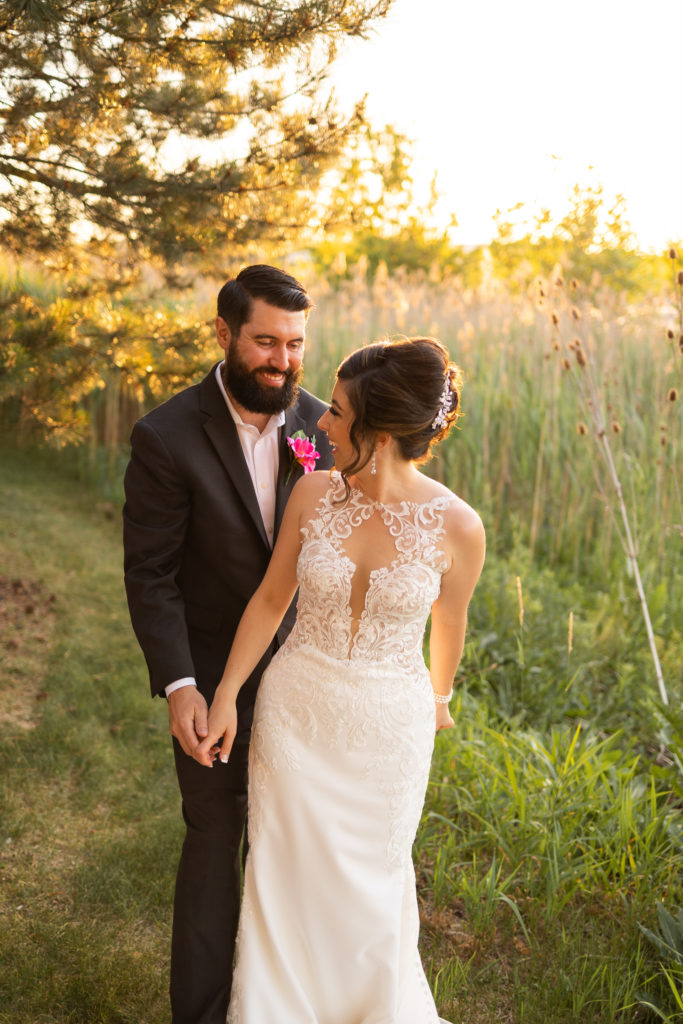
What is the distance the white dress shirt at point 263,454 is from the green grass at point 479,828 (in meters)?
1.45

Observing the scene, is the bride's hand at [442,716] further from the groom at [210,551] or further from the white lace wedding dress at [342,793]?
the groom at [210,551]

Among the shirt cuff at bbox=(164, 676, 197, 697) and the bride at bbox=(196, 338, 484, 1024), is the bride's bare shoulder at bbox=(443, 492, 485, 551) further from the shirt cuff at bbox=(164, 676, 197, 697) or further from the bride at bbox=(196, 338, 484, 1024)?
the shirt cuff at bbox=(164, 676, 197, 697)

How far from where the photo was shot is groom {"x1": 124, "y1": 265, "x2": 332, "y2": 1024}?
247 cm

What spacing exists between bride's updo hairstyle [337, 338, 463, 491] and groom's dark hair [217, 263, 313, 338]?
17.4 inches

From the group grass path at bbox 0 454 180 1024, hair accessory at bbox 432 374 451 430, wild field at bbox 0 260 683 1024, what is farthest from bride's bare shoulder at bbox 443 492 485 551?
grass path at bbox 0 454 180 1024

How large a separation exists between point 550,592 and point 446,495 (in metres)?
3.09

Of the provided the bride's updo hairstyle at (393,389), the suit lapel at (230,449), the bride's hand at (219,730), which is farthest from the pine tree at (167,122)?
the bride's hand at (219,730)

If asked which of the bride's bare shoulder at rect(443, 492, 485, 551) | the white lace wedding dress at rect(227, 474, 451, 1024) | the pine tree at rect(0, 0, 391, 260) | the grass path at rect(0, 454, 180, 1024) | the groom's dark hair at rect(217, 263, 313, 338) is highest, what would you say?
the pine tree at rect(0, 0, 391, 260)

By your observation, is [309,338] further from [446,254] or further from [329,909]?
[446,254]

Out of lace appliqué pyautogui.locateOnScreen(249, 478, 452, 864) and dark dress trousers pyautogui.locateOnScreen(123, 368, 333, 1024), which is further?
dark dress trousers pyautogui.locateOnScreen(123, 368, 333, 1024)

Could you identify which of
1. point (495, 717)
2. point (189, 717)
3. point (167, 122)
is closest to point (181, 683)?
point (189, 717)

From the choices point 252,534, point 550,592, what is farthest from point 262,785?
point 550,592

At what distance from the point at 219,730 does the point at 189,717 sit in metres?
0.09

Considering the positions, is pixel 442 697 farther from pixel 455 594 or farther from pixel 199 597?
pixel 199 597
